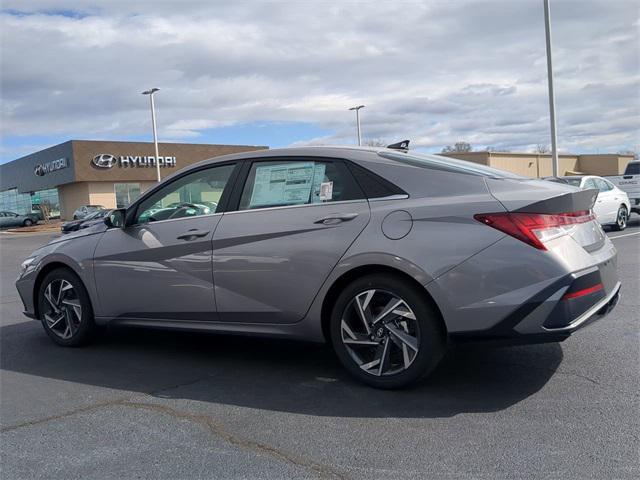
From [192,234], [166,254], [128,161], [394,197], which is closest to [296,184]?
[394,197]

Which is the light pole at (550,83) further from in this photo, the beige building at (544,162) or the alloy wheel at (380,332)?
the beige building at (544,162)

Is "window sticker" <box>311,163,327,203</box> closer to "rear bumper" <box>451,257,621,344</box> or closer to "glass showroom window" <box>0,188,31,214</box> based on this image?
"rear bumper" <box>451,257,621,344</box>


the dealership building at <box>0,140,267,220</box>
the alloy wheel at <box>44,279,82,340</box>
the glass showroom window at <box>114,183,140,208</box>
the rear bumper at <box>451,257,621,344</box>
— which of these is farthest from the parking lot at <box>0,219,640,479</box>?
the glass showroom window at <box>114,183,140,208</box>

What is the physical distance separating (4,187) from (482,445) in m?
71.7

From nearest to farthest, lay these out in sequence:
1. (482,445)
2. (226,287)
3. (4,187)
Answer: (482,445), (226,287), (4,187)

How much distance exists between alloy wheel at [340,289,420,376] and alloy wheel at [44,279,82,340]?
2737mm

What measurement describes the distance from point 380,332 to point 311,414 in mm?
696

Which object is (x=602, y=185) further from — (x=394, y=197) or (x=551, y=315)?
(x=551, y=315)

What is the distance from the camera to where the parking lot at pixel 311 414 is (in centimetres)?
303

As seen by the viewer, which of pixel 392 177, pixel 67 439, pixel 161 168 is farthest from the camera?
pixel 161 168

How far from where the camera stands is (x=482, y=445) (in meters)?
3.15

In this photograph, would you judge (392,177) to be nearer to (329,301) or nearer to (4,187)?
(329,301)

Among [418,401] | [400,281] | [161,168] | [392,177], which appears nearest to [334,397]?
[418,401]

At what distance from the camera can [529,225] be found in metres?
3.55
